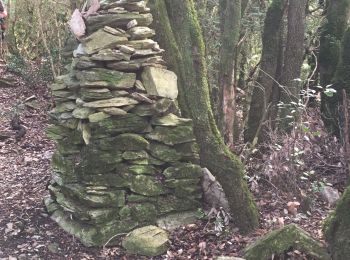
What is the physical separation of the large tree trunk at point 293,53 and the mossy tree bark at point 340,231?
3.80 meters

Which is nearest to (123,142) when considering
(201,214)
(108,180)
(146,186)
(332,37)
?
(108,180)

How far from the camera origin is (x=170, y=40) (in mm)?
5910

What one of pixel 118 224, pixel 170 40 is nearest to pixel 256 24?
pixel 170 40

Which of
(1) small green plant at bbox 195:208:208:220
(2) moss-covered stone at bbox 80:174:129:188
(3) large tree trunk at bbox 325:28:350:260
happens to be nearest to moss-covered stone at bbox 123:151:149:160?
(2) moss-covered stone at bbox 80:174:129:188

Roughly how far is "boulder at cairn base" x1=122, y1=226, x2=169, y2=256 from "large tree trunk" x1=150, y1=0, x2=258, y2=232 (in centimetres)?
91

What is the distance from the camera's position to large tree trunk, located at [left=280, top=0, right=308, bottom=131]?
25.8 ft

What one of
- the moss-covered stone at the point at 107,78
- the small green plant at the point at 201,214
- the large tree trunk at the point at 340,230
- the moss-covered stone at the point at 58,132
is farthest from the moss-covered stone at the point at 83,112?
the large tree trunk at the point at 340,230

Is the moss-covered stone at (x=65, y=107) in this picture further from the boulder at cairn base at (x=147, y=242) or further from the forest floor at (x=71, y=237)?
the boulder at cairn base at (x=147, y=242)

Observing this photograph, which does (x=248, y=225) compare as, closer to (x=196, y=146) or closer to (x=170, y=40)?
(x=196, y=146)

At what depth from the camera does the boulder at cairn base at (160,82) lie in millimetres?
5469

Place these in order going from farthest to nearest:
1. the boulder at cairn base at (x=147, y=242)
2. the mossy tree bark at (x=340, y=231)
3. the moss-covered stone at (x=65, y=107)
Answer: the moss-covered stone at (x=65, y=107) < the boulder at cairn base at (x=147, y=242) < the mossy tree bark at (x=340, y=231)

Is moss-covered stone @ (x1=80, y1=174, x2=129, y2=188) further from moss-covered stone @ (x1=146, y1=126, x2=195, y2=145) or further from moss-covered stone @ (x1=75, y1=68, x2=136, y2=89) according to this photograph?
moss-covered stone @ (x1=75, y1=68, x2=136, y2=89)

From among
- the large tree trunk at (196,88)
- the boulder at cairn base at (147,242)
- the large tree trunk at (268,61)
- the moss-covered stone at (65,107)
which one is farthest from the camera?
the large tree trunk at (268,61)

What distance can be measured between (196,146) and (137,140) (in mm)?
760
